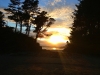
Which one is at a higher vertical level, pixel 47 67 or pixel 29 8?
pixel 29 8

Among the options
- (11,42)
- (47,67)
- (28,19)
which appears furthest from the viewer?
(28,19)

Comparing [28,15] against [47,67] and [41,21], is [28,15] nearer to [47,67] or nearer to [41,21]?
[41,21]

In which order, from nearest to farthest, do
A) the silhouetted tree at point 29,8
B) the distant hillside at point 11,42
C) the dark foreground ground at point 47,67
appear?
the dark foreground ground at point 47,67
the distant hillside at point 11,42
the silhouetted tree at point 29,8

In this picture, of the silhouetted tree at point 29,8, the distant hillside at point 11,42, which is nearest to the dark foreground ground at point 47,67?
the distant hillside at point 11,42

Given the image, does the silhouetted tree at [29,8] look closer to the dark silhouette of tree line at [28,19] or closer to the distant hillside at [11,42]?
the dark silhouette of tree line at [28,19]

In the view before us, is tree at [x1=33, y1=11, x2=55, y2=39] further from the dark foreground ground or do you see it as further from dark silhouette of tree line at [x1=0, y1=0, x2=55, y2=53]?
the dark foreground ground

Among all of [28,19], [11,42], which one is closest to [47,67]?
[11,42]

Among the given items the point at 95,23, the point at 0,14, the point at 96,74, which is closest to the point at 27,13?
the point at 0,14

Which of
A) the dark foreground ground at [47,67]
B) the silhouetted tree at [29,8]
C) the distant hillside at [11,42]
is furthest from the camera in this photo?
the silhouetted tree at [29,8]

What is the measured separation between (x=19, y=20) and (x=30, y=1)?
18.4 feet

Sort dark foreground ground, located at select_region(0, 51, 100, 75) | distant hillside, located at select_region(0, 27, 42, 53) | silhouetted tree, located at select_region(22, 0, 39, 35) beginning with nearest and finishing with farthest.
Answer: dark foreground ground, located at select_region(0, 51, 100, 75), distant hillside, located at select_region(0, 27, 42, 53), silhouetted tree, located at select_region(22, 0, 39, 35)

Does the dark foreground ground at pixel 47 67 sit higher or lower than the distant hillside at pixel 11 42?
lower

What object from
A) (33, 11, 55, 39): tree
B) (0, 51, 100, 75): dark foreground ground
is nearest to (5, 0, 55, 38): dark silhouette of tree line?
(33, 11, 55, 39): tree

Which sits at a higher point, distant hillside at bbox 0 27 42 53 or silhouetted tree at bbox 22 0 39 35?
silhouetted tree at bbox 22 0 39 35
